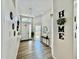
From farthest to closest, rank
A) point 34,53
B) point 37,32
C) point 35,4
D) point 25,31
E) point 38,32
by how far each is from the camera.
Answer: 1. point 37,32
2. point 38,32
3. point 25,31
4. point 35,4
5. point 34,53

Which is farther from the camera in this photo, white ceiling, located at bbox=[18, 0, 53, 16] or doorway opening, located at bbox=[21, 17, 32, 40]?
doorway opening, located at bbox=[21, 17, 32, 40]

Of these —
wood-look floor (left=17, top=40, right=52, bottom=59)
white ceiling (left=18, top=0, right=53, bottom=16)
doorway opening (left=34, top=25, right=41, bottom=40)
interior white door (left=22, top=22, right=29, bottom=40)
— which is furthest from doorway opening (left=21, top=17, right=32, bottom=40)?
wood-look floor (left=17, top=40, right=52, bottom=59)

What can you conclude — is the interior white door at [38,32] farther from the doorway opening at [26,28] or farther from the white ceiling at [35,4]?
the white ceiling at [35,4]

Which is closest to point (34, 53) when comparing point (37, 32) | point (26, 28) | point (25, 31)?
point (25, 31)

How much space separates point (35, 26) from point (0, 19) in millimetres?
13875

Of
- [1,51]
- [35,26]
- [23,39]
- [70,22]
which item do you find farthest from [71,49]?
[35,26]

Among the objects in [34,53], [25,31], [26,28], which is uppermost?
[26,28]

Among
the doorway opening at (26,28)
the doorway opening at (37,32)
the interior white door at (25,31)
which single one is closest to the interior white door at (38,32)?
the doorway opening at (37,32)

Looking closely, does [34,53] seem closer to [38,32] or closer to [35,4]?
[35,4]

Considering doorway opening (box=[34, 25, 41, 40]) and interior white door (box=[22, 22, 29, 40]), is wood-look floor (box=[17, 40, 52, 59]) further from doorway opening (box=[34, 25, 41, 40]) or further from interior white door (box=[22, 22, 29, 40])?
doorway opening (box=[34, 25, 41, 40])

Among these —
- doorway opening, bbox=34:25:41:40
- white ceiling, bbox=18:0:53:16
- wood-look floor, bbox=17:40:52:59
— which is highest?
white ceiling, bbox=18:0:53:16

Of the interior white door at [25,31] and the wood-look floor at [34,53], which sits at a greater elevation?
the interior white door at [25,31]

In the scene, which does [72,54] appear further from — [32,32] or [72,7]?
[32,32]

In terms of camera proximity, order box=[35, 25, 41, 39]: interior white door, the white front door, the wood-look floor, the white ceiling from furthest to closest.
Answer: box=[35, 25, 41, 39]: interior white door < the white front door < the white ceiling < the wood-look floor
